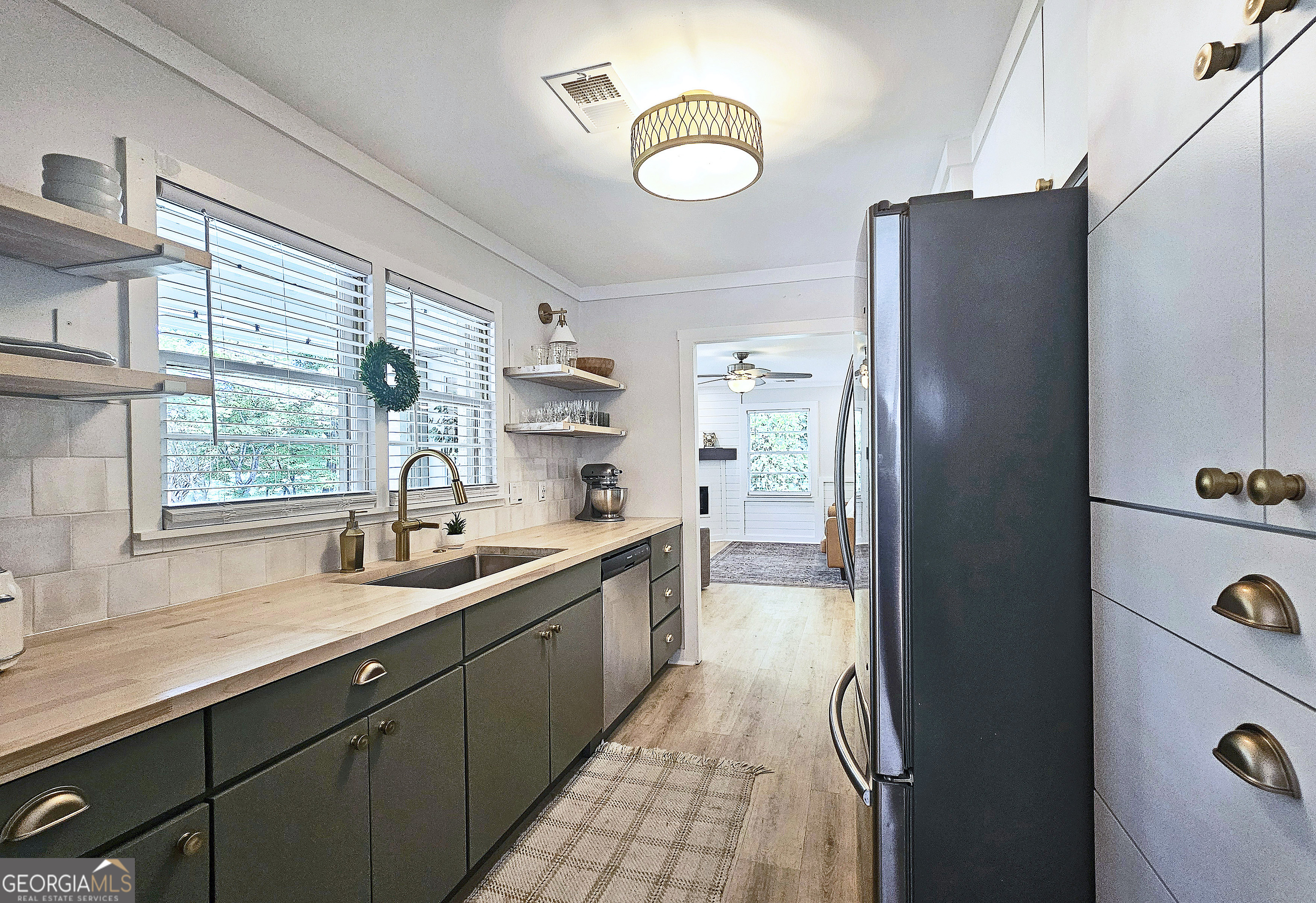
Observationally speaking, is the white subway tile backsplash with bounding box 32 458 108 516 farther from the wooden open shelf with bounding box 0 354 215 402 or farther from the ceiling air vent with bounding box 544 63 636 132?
the ceiling air vent with bounding box 544 63 636 132

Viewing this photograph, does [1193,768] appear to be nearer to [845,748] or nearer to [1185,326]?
[1185,326]

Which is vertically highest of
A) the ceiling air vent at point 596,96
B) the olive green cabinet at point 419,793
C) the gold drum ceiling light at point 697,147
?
the ceiling air vent at point 596,96

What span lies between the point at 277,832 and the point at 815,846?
168 cm

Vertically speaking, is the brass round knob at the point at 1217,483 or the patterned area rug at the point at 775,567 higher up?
the brass round knob at the point at 1217,483

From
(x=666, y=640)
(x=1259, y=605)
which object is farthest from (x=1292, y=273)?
(x=666, y=640)

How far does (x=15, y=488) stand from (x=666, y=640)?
2933mm

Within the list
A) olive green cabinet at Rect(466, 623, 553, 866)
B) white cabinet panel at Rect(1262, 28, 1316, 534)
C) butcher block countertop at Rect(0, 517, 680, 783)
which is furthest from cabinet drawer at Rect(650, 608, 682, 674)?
white cabinet panel at Rect(1262, 28, 1316, 534)

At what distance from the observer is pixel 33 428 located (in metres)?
1.42

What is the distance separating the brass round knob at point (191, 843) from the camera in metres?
1.05

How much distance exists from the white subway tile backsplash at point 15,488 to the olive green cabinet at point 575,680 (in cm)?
145

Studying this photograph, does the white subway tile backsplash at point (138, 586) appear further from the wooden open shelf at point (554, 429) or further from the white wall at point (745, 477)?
the white wall at point (745, 477)

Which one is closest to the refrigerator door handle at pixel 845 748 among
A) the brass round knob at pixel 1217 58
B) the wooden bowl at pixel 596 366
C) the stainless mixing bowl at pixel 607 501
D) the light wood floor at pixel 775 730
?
the light wood floor at pixel 775 730

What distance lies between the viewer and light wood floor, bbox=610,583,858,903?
2.05 metres

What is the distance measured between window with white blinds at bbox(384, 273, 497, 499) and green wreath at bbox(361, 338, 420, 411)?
0.09 m
